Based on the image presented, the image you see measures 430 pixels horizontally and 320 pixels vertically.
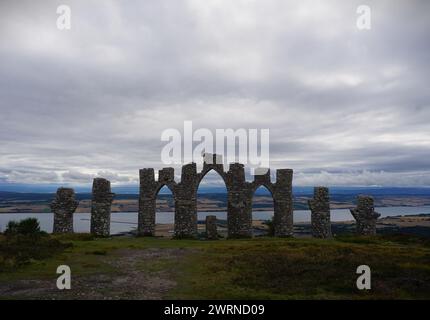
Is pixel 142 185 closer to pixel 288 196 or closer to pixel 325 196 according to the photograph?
pixel 288 196

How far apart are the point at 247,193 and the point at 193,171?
6.93 meters

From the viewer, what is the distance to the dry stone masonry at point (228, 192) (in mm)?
42719

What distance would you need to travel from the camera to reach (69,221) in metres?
41.1

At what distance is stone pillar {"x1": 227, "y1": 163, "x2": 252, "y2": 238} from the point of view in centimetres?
4278

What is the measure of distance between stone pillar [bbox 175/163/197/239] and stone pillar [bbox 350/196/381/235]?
1907 centimetres

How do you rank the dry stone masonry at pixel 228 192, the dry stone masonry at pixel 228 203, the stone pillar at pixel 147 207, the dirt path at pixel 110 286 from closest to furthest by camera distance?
the dirt path at pixel 110 286
the dry stone masonry at pixel 228 203
the dry stone masonry at pixel 228 192
the stone pillar at pixel 147 207

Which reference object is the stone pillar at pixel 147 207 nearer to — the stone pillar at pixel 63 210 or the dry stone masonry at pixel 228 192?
the dry stone masonry at pixel 228 192

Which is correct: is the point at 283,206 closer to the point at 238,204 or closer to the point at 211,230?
the point at 238,204

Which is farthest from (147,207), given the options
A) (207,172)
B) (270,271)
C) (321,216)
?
(270,271)

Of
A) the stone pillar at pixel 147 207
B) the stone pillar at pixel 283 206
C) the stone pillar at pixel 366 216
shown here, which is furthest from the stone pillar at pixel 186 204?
the stone pillar at pixel 366 216

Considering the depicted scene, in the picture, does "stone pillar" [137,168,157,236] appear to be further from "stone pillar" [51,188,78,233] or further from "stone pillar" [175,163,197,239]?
"stone pillar" [51,188,78,233]

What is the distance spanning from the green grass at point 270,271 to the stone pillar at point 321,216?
15117 millimetres

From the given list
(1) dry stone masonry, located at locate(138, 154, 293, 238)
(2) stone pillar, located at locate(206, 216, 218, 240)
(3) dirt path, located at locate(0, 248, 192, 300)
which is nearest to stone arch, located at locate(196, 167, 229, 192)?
(1) dry stone masonry, located at locate(138, 154, 293, 238)
